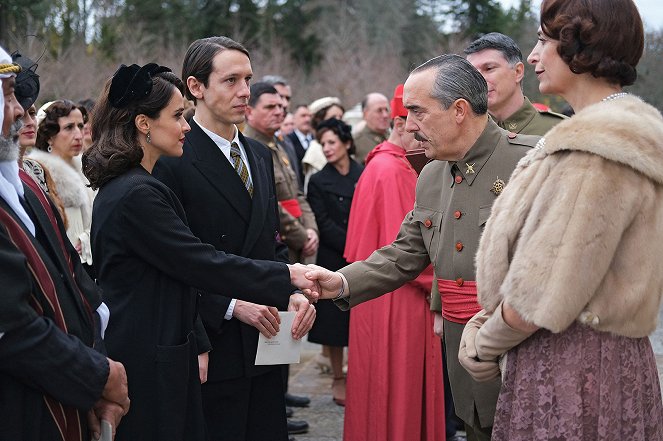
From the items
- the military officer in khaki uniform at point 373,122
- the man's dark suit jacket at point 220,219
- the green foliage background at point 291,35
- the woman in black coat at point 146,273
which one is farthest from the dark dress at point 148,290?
Answer: the green foliage background at point 291,35

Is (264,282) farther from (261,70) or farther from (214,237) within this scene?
(261,70)

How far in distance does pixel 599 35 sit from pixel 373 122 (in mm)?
6410

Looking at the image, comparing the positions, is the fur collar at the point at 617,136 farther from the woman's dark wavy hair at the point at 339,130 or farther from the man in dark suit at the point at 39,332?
the woman's dark wavy hair at the point at 339,130

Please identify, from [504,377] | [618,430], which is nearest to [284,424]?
[504,377]

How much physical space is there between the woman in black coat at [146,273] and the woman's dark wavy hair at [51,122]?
272 cm

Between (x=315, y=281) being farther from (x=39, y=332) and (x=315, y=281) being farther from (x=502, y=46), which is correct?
(x=502, y=46)

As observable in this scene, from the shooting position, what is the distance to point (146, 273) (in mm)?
3252

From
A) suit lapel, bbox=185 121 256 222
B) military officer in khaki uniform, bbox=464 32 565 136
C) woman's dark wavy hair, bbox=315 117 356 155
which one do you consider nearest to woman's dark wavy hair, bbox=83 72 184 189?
suit lapel, bbox=185 121 256 222

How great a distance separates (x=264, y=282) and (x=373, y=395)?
1505 millimetres

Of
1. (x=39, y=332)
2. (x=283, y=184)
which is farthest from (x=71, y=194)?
(x=39, y=332)

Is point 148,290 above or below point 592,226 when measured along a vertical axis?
below

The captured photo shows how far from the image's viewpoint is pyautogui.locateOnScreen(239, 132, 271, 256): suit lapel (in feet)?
12.7

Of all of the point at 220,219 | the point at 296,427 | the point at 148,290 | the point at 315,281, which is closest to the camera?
the point at 148,290

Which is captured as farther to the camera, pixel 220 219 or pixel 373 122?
pixel 373 122
